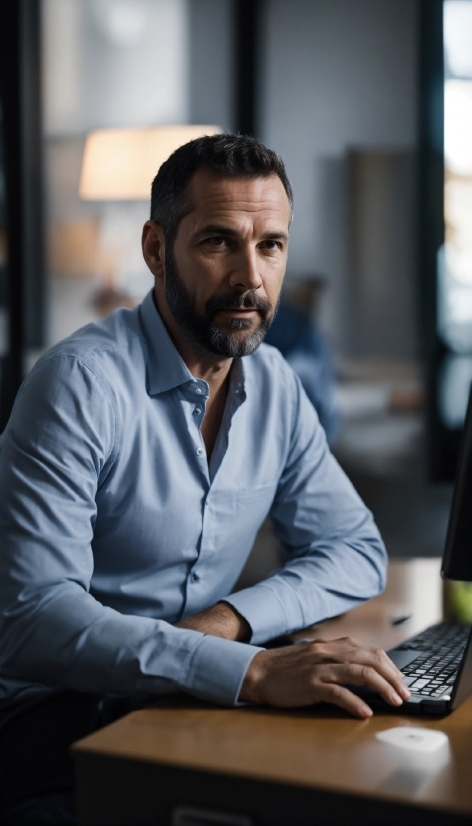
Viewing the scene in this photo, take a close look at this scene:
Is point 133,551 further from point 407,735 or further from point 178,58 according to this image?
point 178,58

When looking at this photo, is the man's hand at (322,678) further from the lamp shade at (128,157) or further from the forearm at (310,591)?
the lamp shade at (128,157)

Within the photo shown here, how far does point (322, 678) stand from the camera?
1022 millimetres

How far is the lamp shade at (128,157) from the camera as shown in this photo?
289 cm

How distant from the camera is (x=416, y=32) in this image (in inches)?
186

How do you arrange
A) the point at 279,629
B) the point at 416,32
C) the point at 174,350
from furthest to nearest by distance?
the point at 416,32
the point at 174,350
the point at 279,629

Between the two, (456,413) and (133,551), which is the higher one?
(133,551)

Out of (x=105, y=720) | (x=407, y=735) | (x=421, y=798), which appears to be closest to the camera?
(x=421, y=798)

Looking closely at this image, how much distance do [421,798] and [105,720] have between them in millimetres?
587

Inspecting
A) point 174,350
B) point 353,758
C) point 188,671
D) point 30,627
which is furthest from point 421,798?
point 174,350

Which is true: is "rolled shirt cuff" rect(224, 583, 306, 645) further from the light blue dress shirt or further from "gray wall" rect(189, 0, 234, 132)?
"gray wall" rect(189, 0, 234, 132)

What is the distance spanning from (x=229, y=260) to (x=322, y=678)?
69cm

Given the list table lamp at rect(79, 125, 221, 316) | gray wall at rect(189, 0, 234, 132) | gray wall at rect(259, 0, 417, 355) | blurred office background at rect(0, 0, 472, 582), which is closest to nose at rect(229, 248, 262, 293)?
table lamp at rect(79, 125, 221, 316)

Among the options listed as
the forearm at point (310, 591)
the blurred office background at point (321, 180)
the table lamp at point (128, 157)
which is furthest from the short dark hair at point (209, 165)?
the blurred office background at point (321, 180)

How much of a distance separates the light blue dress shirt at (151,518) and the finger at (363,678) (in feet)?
0.32
